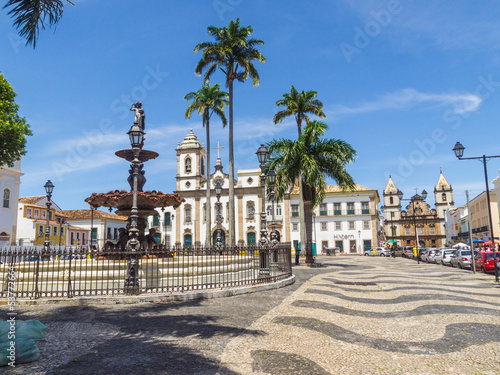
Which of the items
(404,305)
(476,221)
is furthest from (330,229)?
(404,305)

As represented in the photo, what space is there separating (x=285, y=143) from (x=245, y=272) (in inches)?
447

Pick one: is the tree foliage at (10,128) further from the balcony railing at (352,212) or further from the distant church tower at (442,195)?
the distant church tower at (442,195)

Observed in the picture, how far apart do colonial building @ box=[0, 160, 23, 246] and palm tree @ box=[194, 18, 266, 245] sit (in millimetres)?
25322

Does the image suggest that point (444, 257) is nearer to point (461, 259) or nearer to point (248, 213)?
point (461, 259)

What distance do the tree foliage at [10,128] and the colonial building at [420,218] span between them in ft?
270

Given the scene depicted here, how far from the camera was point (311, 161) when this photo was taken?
22.0 metres

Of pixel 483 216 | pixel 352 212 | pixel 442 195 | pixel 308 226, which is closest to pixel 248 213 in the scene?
pixel 352 212

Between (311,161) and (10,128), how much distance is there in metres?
17.5

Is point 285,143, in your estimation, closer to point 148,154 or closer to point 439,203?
point 148,154

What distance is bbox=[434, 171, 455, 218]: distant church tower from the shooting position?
99.4 meters

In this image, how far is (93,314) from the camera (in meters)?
8.34

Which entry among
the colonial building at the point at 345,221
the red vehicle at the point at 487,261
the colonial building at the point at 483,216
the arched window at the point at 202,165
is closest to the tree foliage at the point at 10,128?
the red vehicle at the point at 487,261

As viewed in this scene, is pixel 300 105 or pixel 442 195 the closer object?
pixel 300 105

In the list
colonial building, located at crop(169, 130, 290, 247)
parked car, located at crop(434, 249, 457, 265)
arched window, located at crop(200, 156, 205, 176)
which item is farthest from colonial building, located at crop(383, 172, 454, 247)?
parked car, located at crop(434, 249, 457, 265)
